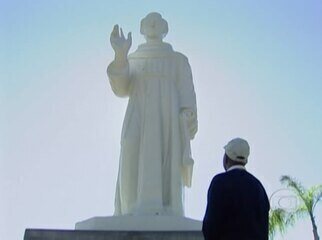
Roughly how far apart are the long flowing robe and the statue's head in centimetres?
19

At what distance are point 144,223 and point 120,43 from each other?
2534 millimetres

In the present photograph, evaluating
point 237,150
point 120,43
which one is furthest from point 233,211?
point 120,43

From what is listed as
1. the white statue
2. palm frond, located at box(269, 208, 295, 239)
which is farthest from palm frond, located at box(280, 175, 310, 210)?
the white statue

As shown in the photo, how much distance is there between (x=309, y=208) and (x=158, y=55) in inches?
510

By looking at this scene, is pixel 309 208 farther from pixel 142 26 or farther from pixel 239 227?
pixel 239 227

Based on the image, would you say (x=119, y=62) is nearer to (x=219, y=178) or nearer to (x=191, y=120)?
(x=191, y=120)

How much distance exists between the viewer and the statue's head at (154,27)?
8984mm

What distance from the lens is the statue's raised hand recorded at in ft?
26.8

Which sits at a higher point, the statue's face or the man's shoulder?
the statue's face

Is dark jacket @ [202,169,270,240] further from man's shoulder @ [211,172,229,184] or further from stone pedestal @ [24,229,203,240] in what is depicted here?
stone pedestal @ [24,229,203,240]

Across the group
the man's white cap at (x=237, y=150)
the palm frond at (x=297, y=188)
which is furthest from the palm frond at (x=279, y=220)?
the man's white cap at (x=237, y=150)

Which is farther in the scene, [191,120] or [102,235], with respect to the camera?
[191,120]

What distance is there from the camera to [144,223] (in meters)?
7.16

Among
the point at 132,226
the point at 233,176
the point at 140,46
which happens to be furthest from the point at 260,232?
the point at 140,46
